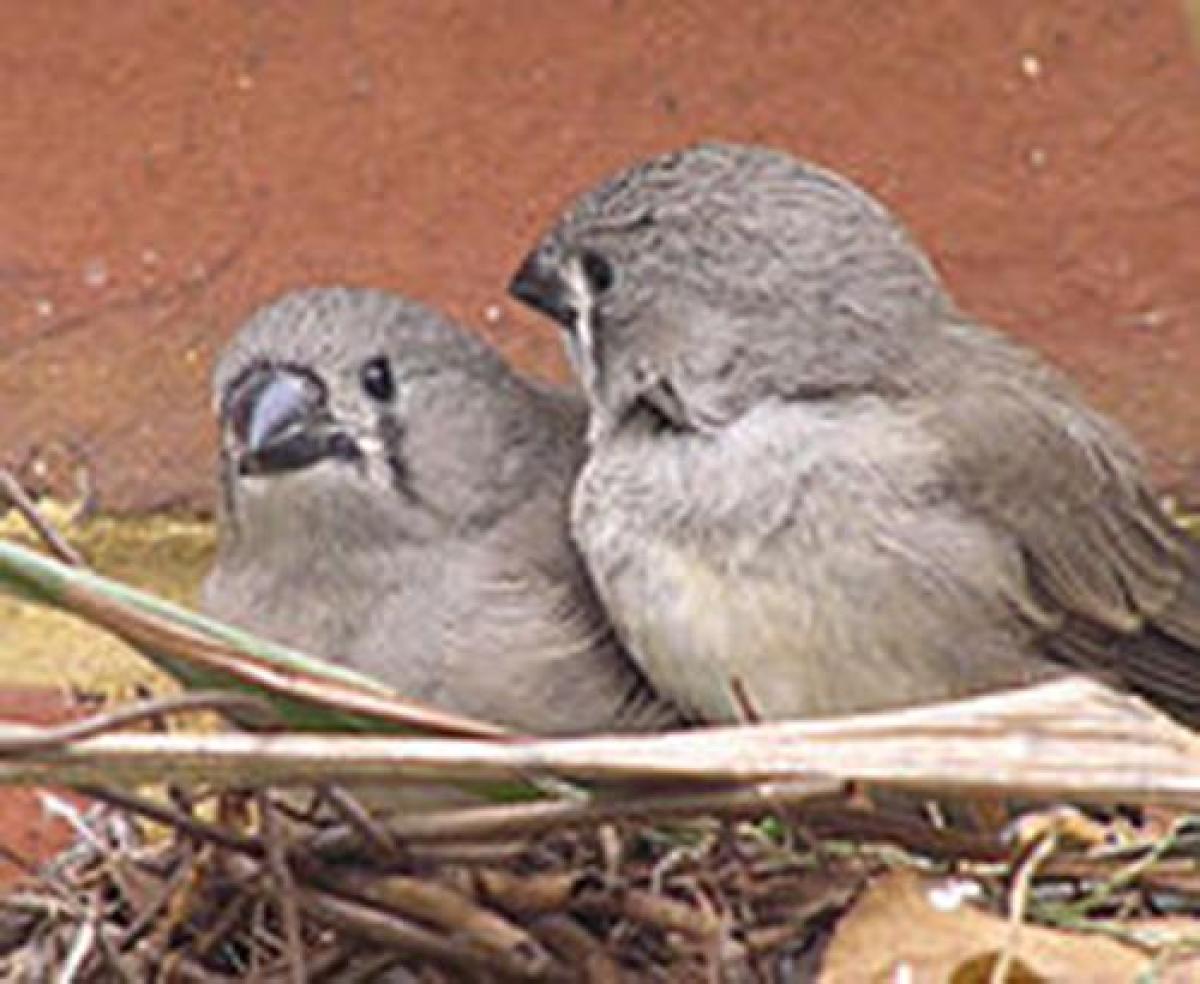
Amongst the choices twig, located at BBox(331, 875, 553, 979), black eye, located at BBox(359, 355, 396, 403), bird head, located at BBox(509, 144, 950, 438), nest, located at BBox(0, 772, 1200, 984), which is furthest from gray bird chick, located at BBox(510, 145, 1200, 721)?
twig, located at BBox(331, 875, 553, 979)

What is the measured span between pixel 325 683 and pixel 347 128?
35.5 inches

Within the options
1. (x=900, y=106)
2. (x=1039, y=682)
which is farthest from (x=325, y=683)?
(x=900, y=106)

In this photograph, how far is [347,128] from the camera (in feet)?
9.67

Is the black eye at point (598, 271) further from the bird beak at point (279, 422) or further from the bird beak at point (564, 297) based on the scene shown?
the bird beak at point (279, 422)

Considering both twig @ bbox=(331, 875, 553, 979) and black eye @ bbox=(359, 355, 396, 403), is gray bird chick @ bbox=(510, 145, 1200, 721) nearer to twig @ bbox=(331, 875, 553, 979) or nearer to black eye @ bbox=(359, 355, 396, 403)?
black eye @ bbox=(359, 355, 396, 403)

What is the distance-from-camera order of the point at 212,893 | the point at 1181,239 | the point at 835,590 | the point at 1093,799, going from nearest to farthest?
the point at 1093,799 < the point at 212,893 < the point at 835,590 < the point at 1181,239

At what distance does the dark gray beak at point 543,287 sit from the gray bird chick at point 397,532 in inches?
3.1

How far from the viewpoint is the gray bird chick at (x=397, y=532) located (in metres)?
2.79

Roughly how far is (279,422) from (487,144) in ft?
1.00

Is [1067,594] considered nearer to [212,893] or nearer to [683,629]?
[683,629]

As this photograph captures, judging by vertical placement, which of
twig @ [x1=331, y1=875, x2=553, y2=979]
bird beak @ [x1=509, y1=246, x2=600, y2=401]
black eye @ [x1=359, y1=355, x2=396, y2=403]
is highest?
bird beak @ [x1=509, y1=246, x2=600, y2=401]

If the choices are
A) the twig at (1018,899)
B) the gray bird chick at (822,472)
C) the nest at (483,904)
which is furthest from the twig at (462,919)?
the gray bird chick at (822,472)

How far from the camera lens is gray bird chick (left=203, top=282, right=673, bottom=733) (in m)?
2.79

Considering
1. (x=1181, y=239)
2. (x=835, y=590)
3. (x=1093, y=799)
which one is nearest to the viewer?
(x=1093, y=799)
